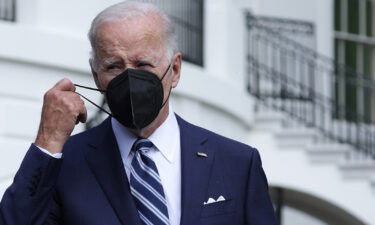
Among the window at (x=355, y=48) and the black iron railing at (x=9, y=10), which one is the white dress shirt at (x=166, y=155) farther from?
the window at (x=355, y=48)

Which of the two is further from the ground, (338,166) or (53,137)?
(53,137)

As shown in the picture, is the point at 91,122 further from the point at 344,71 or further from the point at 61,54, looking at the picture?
the point at 344,71

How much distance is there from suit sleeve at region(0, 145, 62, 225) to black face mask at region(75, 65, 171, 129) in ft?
0.79

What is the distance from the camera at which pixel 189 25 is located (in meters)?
11.8

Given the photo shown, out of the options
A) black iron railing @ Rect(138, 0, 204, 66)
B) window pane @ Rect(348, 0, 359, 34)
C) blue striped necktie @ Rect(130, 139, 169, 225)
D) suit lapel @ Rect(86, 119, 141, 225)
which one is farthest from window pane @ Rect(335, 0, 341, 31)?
blue striped necktie @ Rect(130, 139, 169, 225)

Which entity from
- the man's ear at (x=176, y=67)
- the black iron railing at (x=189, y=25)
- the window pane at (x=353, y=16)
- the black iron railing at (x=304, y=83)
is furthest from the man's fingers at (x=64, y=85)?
the window pane at (x=353, y=16)

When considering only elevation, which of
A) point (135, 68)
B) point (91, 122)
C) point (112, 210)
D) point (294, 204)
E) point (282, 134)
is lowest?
point (294, 204)

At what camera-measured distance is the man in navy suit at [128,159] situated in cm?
396

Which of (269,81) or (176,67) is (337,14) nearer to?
(269,81)

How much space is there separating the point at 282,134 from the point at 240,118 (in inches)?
28.7

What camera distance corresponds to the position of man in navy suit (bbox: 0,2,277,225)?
13.0 ft

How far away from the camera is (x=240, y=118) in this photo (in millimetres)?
12758

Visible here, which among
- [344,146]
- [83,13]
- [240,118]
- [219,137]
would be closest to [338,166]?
[344,146]

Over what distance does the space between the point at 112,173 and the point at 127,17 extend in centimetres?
49
